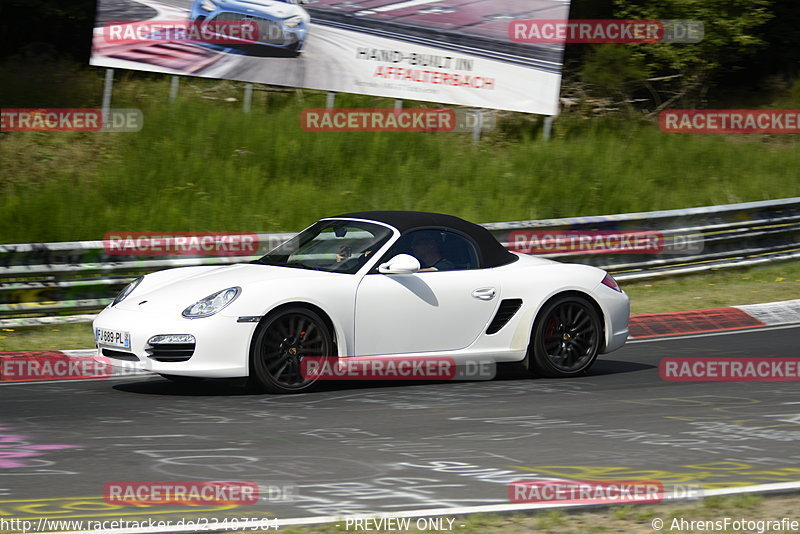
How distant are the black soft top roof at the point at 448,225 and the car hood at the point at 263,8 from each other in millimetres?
10076

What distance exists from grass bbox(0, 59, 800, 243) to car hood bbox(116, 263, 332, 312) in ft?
18.7

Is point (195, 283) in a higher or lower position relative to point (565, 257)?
lower

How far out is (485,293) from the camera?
29.9 feet

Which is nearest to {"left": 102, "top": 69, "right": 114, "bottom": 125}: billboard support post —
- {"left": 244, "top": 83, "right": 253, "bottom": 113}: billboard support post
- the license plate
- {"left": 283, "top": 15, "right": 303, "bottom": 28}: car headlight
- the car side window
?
{"left": 244, "top": 83, "right": 253, "bottom": 113}: billboard support post

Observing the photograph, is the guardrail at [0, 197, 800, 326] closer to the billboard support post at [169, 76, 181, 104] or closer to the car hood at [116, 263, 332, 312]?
the car hood at [116, 263, 332, 312]

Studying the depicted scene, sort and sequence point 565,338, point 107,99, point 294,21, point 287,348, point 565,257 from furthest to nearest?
point 294,21
point 107,99
point 565,257
point 565,338
point 287,348

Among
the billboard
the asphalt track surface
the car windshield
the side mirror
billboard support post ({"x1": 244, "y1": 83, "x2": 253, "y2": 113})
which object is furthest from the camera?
billboard support post ({"x1": 244, "y1": 83, "x2": 253, "y2": 113})

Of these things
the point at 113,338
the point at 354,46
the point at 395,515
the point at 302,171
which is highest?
the point at 354,46

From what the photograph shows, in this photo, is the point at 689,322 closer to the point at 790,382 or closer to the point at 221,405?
the point at 790,382

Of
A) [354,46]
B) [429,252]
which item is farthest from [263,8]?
[429,252]

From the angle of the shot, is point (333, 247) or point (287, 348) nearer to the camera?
point (287, 348)

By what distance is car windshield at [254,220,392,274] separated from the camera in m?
8.85

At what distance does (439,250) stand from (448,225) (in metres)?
0.26

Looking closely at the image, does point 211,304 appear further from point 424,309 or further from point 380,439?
point 380,439
